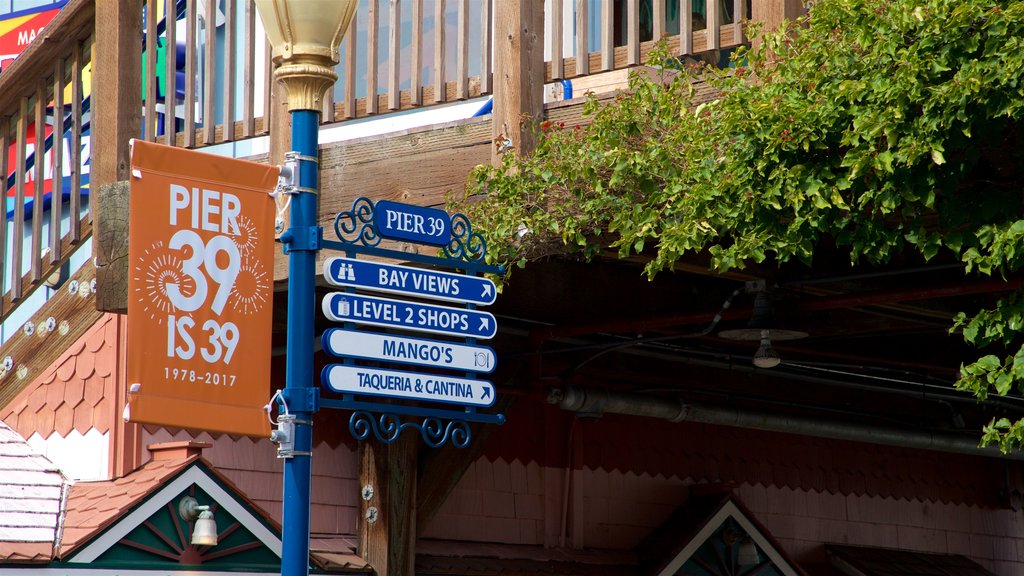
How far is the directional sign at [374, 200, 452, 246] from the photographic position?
18.9 ft

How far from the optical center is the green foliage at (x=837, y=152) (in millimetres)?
5555

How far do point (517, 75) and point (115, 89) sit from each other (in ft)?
8.48

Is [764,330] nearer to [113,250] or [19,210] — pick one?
[113,250]

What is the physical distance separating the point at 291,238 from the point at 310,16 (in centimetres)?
76

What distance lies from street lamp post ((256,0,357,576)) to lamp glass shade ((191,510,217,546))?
11.2 ft

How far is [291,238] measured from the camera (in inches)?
208

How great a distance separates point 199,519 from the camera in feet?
27.6

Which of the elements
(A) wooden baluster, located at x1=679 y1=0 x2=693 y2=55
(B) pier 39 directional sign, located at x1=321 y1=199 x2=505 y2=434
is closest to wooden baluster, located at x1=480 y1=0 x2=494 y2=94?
(A) wooden baluster, located at x1=679 y1=0 x2=693 y2=55

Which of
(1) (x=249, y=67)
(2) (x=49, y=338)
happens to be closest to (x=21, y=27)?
(2) (x=49, y=338)

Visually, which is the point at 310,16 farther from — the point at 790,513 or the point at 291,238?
the point at 790,513

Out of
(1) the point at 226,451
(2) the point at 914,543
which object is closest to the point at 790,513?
(2) the point at 914,543

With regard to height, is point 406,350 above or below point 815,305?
below

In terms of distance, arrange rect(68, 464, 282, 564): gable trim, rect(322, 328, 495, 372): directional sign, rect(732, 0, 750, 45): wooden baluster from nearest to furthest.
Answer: rect(322, 328, 495, 372): directional sign, rect(732, 0, 750, 45): wooden baluster, rect(68, 464, 282, 564): gable trim

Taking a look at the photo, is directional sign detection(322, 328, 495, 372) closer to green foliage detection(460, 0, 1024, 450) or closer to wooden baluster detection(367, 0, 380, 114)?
green foliage detection(460, 0, 1024, 450)
